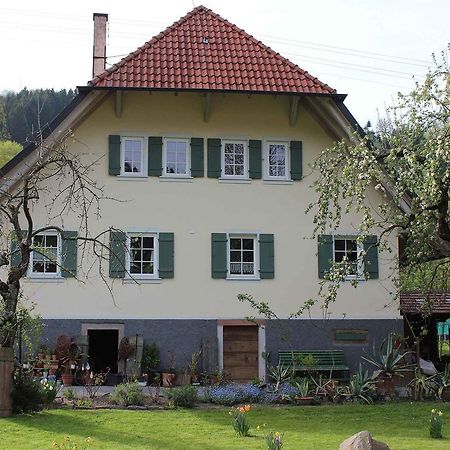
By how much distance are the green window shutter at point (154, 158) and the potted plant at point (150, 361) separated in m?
4.25

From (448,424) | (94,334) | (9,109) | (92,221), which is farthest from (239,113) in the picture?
(9,109)

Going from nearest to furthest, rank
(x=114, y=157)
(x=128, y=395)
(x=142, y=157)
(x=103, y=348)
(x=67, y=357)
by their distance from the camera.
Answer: (x=128, y=395), (x=67, y=357), (x=114, y=157), (x=142, y=157), (x=103, y=348)

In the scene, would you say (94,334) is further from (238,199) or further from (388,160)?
(388,160)

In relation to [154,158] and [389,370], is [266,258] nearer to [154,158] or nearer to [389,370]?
[154,158]

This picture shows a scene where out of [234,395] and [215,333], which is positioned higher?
[215,333]

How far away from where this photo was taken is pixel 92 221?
20578 mm

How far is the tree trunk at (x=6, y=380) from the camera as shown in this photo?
14.3 meters

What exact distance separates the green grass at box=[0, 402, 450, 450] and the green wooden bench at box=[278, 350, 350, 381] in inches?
129

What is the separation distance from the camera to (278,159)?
21422mm

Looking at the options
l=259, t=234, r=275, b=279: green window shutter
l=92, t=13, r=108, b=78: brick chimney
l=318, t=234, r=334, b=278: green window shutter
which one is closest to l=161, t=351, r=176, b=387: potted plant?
l=259, t=234, r=275, b=279: green window shutter

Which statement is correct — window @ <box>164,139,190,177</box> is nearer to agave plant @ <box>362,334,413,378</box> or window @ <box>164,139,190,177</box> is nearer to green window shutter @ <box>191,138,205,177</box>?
green window shutter @ <box>191,138,205,177</box>

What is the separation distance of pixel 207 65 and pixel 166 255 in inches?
192

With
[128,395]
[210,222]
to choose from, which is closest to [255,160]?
[210,222]

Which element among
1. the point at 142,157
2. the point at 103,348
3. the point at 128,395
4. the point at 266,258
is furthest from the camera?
the point at 103,348
